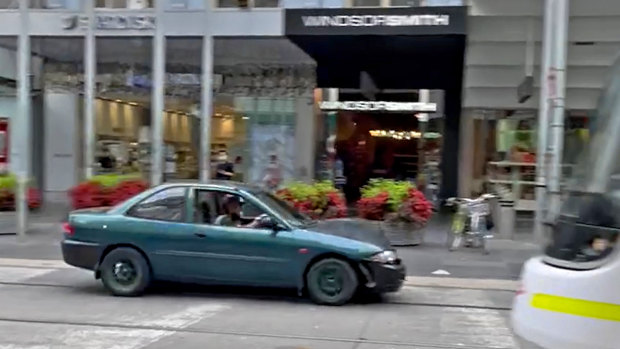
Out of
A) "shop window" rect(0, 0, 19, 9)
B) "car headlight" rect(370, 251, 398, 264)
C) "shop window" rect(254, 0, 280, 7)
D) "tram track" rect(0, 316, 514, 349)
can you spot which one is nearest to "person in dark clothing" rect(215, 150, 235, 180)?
"shop window" rect(254, 0, 280, 7)

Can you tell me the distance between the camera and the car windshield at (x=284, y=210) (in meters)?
9.54

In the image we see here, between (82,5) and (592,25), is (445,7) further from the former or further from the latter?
(82,5)

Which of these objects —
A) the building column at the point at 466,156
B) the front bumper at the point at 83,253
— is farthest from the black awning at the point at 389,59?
the front bumper at the point at 83,253

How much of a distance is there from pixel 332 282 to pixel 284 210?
4.17 ft

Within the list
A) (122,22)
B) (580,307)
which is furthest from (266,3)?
(580,307)

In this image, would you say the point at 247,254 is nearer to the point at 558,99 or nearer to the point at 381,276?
the point at 381,276

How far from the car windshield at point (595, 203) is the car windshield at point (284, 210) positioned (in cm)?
548

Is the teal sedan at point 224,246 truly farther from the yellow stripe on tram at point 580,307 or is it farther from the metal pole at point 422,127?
the metal pole at point 422,127

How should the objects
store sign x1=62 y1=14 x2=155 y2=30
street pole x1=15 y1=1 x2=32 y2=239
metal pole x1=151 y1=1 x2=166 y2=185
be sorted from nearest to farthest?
street pole x1=15 y1=1 x2=32 y2=239, metal pole x1=151 y1=1 x2=166 y2=185, store sign x1=62 y1=14 x2=155 y2=30

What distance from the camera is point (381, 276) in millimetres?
8992

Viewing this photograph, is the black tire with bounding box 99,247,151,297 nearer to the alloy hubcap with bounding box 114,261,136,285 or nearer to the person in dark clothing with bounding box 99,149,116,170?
the alloy hubcap with bounding box 114,261,136,285

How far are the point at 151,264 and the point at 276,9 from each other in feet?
30.4

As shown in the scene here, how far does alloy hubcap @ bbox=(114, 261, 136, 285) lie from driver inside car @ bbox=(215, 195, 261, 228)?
4.13ft

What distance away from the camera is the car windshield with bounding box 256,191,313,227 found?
9536 mm
